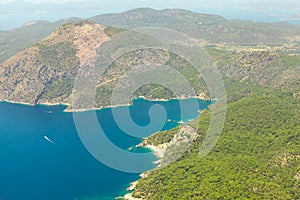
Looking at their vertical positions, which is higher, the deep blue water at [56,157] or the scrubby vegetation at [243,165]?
the scrubby vegetation at [243,165]

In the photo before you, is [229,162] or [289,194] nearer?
[289,194]

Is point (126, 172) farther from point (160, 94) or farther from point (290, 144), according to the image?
point (160, 94)

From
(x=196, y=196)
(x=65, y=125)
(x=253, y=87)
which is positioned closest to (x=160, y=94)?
(x=253, y=87)

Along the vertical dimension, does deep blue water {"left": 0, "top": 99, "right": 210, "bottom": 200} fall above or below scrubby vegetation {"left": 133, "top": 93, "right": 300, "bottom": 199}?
below

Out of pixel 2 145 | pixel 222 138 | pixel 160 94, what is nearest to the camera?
pixel 222 138

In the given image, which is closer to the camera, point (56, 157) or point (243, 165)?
point (243, 165)

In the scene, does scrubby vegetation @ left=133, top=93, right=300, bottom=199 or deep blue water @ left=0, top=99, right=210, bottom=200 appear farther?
deep blue water @ left=0, top=99, right=210, bottom=200

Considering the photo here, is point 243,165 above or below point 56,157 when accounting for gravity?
above

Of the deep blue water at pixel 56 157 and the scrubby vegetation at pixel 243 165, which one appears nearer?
the scrubby vegetation at pixel 243 165
